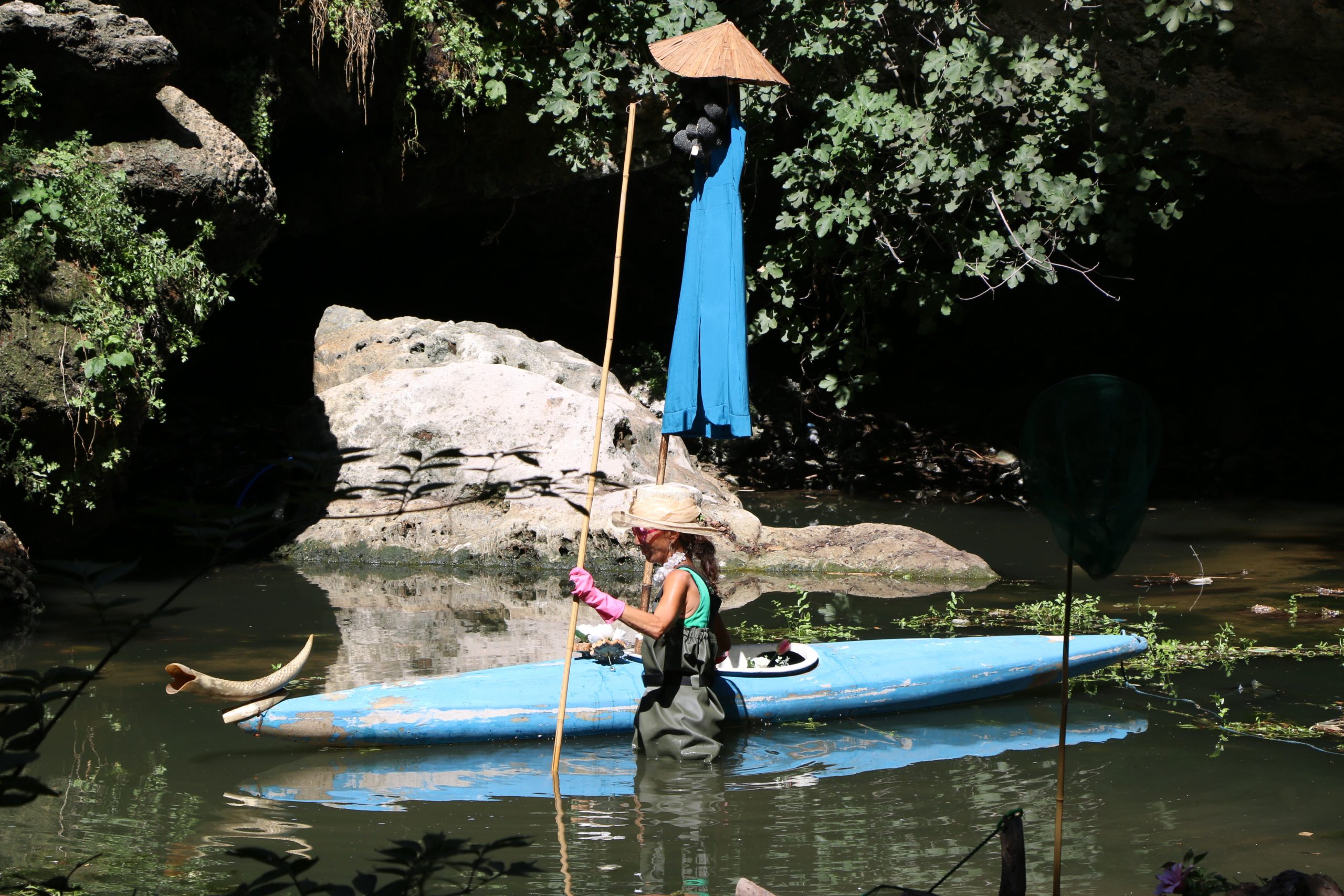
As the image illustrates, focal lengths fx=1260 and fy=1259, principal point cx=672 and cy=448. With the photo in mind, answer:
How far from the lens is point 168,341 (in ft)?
25.8

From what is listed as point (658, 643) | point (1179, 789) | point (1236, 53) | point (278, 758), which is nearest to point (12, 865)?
point (278, 758)

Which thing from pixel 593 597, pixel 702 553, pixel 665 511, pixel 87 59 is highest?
pixel 87 59

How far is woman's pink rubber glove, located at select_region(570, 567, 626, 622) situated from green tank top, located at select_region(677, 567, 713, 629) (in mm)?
425

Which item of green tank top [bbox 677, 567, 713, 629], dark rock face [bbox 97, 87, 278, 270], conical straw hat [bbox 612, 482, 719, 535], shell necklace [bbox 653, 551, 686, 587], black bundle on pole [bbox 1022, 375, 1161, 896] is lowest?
green tank top [bbox 677, 567, 713, 629]

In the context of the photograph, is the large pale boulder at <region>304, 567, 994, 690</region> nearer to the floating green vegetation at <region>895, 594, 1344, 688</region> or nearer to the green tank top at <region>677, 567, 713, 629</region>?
the floating green vegetation at <region>895, 594, 1344, 688</region>

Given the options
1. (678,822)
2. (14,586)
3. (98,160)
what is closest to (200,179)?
(98,160)

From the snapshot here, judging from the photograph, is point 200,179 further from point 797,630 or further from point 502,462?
point 797,630

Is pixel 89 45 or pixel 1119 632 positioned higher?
pixel 89 45

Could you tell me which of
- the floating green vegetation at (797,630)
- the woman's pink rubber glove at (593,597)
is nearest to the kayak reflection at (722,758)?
the woman's pink rubber glove at (593,597)

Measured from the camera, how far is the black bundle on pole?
9.65 ft

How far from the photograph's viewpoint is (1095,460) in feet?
9.72

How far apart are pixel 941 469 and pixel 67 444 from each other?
7874mm

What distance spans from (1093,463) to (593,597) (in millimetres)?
1904

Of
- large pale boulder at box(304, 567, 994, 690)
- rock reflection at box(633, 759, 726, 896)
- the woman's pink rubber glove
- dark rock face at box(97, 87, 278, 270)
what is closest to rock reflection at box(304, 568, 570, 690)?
large pale boulder at box(304, 567, 994, 690)
